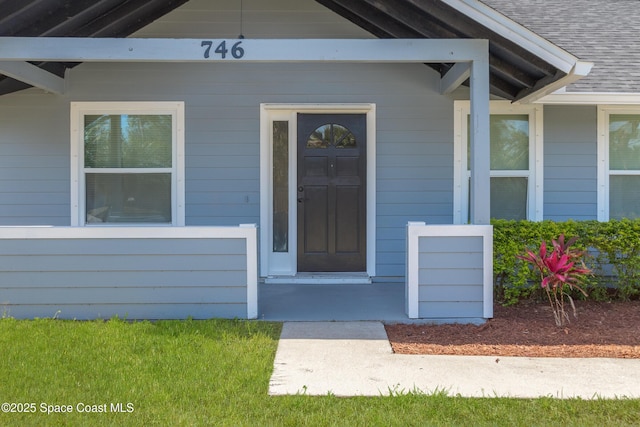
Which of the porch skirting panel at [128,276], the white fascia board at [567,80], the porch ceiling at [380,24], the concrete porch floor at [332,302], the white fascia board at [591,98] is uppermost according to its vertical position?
the porch ceiling at [380,24]

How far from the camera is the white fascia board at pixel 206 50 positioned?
4852mm

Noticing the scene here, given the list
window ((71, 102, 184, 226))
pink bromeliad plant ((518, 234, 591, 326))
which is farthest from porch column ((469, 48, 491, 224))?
window ((71, 102, 184, 226))

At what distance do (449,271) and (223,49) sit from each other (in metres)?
2.90

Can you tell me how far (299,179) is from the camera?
6.89m

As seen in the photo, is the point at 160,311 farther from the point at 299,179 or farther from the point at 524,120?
the point at 524,120

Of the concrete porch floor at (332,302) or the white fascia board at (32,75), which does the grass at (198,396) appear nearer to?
the concrete porch floor at (332,302)

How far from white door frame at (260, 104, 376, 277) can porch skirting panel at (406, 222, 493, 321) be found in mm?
1704

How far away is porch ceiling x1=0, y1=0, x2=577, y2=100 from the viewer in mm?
4867

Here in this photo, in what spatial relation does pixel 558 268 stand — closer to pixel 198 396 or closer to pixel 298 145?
pixel 198 396

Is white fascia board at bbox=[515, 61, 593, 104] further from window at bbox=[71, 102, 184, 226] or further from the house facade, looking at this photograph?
window at bbox=[71, 102, 184, 226]

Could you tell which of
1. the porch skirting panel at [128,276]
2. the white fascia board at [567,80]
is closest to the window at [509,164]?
the white fascia board at [567,80]

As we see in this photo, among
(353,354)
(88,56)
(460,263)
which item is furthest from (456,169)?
(88,56)

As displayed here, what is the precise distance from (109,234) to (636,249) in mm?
5374

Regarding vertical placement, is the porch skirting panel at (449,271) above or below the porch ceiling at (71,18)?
below
